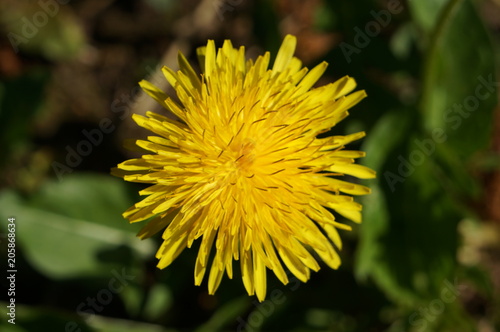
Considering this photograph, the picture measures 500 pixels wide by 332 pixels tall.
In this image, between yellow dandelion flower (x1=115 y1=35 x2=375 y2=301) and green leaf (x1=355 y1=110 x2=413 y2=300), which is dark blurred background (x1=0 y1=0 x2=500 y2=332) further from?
yellow dandelion flower (x1=115 y1=35 x2=375 y2=301)

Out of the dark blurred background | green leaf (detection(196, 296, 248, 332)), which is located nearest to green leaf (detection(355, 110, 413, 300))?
the dark blurred background

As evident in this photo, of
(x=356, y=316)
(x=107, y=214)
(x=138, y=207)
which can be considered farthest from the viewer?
(x=356, y=316)

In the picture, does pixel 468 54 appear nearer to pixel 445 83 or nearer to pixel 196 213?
pixel 445 83

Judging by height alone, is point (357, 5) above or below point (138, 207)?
above

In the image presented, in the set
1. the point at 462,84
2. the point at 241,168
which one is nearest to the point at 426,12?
the point at 462,84

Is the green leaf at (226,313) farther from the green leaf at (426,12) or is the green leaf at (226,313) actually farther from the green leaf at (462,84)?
the green leaf at (426,12)

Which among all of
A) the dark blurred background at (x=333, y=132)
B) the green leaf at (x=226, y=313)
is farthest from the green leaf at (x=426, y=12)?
the green leaf at (x=226, y=313)

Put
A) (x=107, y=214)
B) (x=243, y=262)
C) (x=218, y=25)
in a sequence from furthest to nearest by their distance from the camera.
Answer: (x=218, y=25)
(x=107, y=214)
(x=243, y=262)

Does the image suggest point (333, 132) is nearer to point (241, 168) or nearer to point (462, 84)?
point (462, 84)

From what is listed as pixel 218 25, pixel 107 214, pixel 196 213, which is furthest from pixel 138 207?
pixel 218 25
